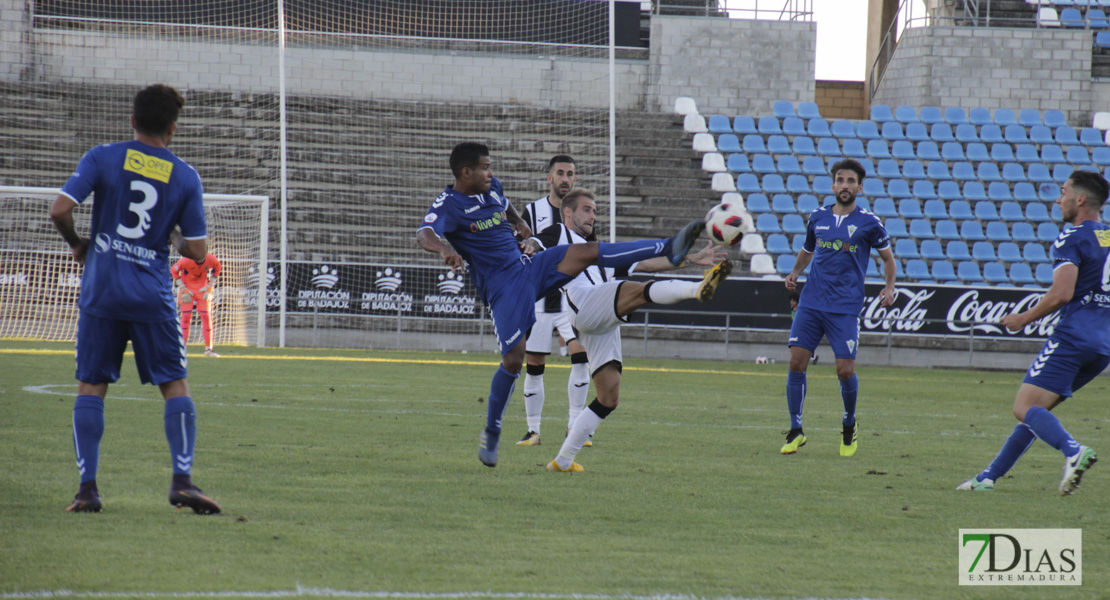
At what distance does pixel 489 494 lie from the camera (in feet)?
18.0

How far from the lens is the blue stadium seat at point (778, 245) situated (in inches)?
909

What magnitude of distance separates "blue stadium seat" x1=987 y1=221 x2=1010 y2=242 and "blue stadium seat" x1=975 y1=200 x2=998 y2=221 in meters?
0.27

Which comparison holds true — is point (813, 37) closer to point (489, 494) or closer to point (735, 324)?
point (735, 324)

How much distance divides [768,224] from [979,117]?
7.44 metres

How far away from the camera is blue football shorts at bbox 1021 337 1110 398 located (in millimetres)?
6004

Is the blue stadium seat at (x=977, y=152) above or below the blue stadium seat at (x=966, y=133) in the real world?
below

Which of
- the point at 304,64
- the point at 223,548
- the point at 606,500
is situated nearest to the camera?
the point at 223,548

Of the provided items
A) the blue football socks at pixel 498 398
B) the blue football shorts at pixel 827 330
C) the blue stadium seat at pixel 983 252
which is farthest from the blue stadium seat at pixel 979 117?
the blue football socks at pixel 498 398

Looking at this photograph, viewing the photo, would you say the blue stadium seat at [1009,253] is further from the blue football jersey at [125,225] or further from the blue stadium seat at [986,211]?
the blue football jersey at [125,225]

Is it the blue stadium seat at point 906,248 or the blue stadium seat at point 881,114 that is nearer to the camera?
the blue stadium seat at point 906,248

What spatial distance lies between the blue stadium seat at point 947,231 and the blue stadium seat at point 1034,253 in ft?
4.54

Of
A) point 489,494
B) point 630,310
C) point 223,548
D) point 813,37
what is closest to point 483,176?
point 630,310

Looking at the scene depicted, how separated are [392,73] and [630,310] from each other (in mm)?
22047

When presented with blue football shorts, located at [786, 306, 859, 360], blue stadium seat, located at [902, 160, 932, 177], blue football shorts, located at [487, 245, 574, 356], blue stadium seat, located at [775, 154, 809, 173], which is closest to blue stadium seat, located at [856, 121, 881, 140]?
blue stadium seat, located at [902, 160, 932, 177]
